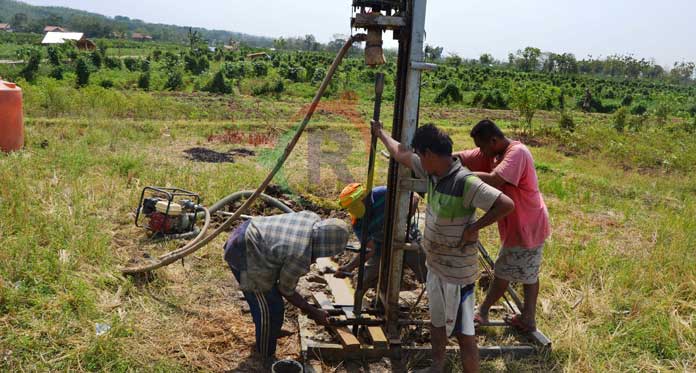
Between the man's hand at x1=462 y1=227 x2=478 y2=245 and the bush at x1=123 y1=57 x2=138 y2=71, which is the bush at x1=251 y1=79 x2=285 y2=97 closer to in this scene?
the bush at x1=123 y1=57 x2=138 y2=71

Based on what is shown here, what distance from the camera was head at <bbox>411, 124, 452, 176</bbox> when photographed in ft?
9.22

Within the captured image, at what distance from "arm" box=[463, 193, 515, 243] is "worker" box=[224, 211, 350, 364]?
72 centimetres

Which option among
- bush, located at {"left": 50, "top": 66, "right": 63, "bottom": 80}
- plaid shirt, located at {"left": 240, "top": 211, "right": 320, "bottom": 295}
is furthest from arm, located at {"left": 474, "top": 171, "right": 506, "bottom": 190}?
bush, located at {"left": 50, "top": 66, "right": 63, "bottom": 80}

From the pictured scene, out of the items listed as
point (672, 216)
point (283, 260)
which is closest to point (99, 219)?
point (283, 260)

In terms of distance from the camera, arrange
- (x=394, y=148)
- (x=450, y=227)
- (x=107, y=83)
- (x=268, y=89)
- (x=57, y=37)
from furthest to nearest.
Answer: (x=57, y=37) → (x=268, y=89) → (x=107, y=83) → (x=394, y=148) → (x=450, y=227)

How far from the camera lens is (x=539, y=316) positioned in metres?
4.27

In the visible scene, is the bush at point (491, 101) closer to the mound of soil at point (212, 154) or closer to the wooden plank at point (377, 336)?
the mound of soil at point (212, 154)

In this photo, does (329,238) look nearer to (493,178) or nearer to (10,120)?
(493,178)

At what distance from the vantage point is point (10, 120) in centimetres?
786

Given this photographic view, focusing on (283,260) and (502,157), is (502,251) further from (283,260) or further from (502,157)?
(283,260)

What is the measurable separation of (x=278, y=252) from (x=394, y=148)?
0.92 meters

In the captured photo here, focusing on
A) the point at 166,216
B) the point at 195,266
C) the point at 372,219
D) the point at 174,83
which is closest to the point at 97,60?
the point at 174,83

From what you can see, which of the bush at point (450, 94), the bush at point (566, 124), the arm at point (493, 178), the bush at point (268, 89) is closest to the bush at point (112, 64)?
the bush at point (268, 89)

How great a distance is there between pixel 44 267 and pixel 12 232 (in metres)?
0.83
